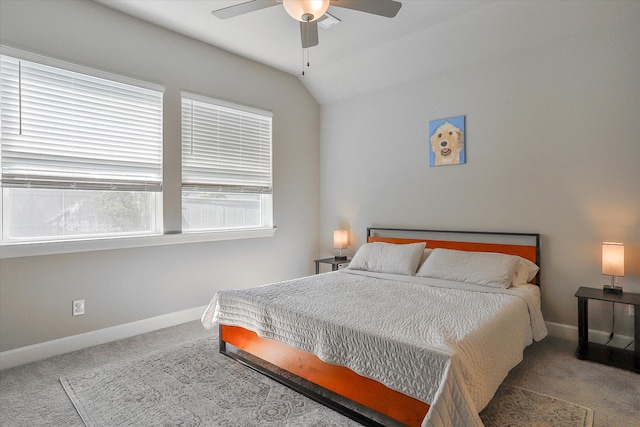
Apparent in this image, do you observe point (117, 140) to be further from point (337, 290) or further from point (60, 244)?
point (337, 290)

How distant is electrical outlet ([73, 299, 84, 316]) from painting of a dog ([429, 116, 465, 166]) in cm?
362

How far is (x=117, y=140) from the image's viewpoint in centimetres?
319

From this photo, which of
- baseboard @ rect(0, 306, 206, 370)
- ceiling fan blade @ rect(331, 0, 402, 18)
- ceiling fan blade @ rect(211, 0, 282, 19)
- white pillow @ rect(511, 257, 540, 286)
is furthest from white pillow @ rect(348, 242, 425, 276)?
ceiling fan blade @ rect(211, 0, 282, 19)

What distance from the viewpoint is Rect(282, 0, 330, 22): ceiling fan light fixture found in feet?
6.55

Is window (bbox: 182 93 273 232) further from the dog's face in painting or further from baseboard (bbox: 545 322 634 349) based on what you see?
baseboard (bbox: 545 322 634 349)

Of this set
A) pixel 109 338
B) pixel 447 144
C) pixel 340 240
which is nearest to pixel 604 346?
pixel 447 144

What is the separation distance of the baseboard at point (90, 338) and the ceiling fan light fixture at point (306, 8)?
117 inches

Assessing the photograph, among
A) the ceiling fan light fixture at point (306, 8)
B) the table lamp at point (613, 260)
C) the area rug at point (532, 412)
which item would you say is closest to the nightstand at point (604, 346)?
the table lamp at point (613, 260)

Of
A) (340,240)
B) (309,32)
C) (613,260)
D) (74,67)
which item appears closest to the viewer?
(309,32)

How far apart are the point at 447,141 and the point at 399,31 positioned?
121 cm

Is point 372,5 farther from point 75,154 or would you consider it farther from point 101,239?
point 101,239

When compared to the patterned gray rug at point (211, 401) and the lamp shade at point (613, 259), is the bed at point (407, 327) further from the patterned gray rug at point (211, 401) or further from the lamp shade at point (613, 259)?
the lamp shade at point (613, 259)

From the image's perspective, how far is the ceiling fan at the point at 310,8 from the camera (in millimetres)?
2023

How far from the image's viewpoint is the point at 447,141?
3.85 meters
